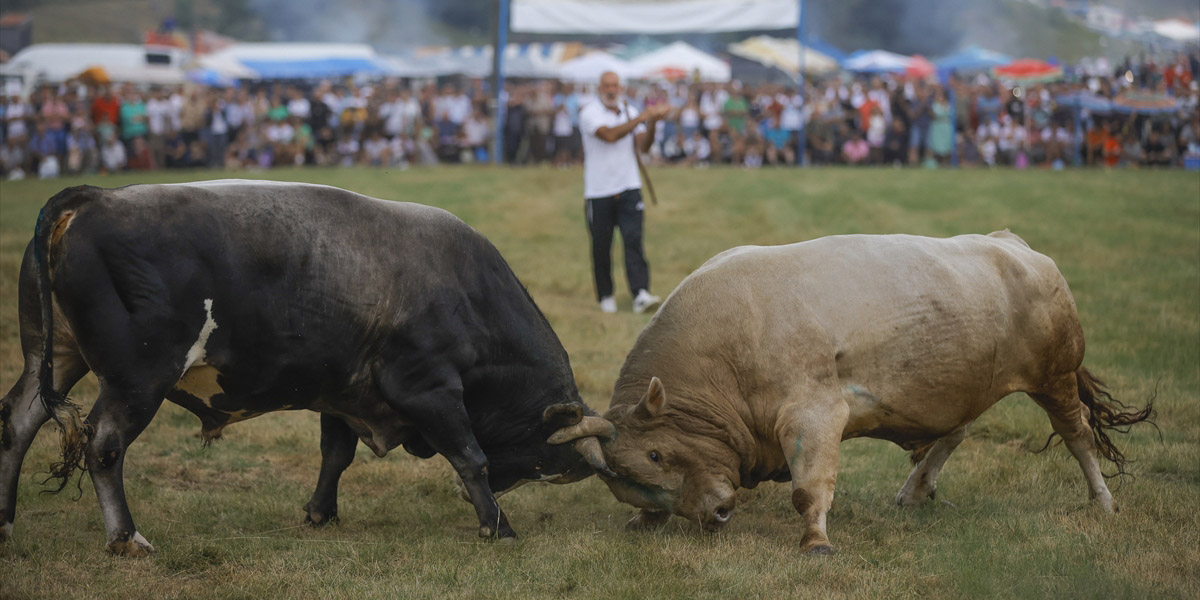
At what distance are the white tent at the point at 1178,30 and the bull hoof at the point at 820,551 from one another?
1340cm

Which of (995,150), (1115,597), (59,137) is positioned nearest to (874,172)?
(995,150)

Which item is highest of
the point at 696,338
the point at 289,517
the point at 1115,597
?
the point at 696,338

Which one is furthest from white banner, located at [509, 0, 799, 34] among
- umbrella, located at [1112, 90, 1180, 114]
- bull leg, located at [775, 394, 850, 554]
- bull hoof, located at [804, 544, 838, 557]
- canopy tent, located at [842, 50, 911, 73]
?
bull hoof, located at [804, 544, 838, 557]

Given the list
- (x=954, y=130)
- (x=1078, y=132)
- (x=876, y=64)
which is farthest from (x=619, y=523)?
(x=876, y=64)

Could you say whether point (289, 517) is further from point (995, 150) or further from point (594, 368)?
point (995, 150)

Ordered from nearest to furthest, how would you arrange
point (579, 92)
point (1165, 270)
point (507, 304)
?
point (507, 304) < point (1165, 270) < point (579, 92)

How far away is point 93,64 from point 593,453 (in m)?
34.7

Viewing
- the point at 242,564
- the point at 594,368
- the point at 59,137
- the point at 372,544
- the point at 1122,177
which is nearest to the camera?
the point at 242,564

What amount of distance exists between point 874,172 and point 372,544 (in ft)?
60.1

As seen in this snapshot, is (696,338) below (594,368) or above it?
above

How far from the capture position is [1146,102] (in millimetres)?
17000

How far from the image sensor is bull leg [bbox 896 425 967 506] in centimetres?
634

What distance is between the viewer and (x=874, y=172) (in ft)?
72.7

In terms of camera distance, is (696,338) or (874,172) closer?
(696,338)
